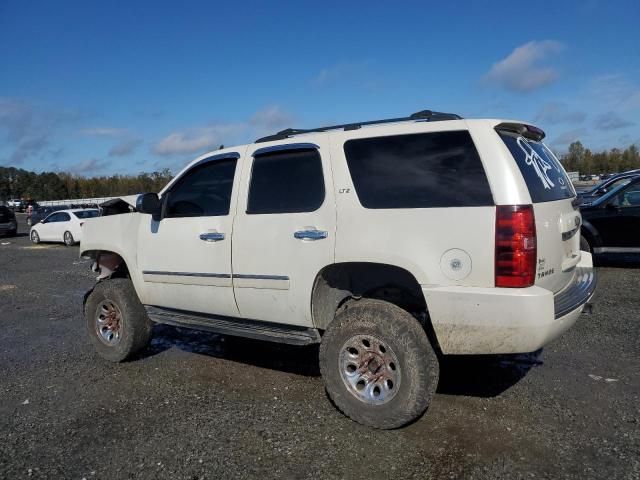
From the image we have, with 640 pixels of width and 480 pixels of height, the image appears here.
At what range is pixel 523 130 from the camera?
376cm

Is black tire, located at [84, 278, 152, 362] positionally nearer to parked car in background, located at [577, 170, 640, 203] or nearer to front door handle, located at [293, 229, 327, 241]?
front door handle, located at [293, 229, 327, 241]

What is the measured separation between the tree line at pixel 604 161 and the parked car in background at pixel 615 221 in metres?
69.3

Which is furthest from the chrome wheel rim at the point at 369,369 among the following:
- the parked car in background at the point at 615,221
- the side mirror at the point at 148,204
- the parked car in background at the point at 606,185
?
the parked car in background at the point at 606,185

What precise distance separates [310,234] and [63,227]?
19592 millimetres

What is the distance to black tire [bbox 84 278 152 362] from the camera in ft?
16.8

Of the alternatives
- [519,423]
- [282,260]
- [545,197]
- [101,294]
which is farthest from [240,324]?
[545,197]

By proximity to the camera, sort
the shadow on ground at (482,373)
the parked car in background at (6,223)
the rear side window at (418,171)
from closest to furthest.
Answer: the rear side window at (418,171) → the shadow on ground at (482,373) → the parked car in background at (6,223)

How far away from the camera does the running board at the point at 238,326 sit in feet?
13.2

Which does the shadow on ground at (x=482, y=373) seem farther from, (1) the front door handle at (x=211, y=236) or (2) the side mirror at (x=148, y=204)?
(2) the side mirror at (x=148, y=204)

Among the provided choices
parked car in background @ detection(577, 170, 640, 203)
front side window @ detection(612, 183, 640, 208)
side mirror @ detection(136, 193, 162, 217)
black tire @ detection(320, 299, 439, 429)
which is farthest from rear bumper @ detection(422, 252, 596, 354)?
parked car in background @ detection(577, 170, 640, 203)

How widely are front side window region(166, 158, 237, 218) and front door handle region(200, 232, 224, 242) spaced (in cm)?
18

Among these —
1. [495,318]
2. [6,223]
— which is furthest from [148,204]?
[6,223]

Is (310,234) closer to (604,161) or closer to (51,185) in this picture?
(604,161)

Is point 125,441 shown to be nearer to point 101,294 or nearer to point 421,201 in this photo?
point 101,294
